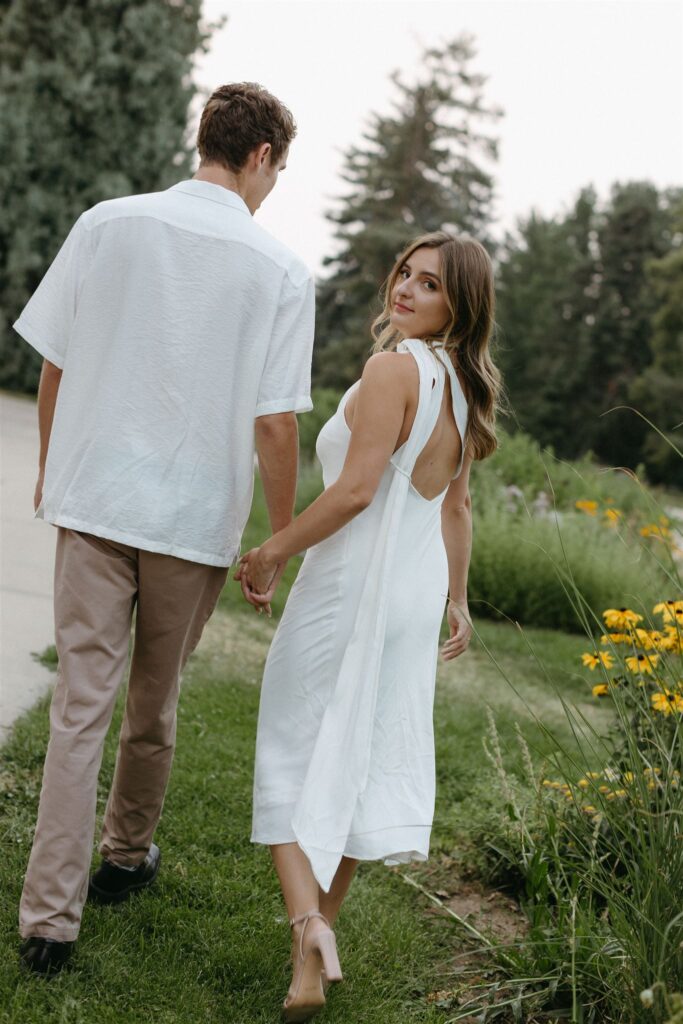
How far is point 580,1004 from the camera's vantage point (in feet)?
8.77

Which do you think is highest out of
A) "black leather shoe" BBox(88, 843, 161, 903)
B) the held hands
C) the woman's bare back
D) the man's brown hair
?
the man's brown hair

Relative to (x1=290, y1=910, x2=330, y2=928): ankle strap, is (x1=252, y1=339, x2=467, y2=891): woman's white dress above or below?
above

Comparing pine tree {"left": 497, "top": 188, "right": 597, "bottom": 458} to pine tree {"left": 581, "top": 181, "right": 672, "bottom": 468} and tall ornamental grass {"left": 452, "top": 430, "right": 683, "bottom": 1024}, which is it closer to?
pine tree {"left": 581, "top": 181, "right": 672, "bottom": 468}

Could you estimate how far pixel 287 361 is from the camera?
8.82 ft

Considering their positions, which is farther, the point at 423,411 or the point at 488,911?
the point at 488,911

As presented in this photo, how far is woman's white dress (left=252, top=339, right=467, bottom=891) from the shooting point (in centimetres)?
259

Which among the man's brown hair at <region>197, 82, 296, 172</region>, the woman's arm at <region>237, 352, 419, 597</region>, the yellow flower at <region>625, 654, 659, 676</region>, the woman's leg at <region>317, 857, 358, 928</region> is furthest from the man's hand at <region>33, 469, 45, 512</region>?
the yellow flower at <region>625, 654, 659, 676</region>

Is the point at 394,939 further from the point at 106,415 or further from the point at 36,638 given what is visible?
the point at 36,638

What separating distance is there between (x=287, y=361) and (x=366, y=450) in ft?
1.13

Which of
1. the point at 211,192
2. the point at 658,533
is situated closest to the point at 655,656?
the point at 658,533

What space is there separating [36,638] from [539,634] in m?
4.15

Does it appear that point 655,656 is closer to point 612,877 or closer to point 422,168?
point 612,877

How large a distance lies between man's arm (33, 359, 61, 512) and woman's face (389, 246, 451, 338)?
89cm

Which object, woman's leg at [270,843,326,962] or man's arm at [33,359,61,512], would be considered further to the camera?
man's arm at [33,359,61,512]
